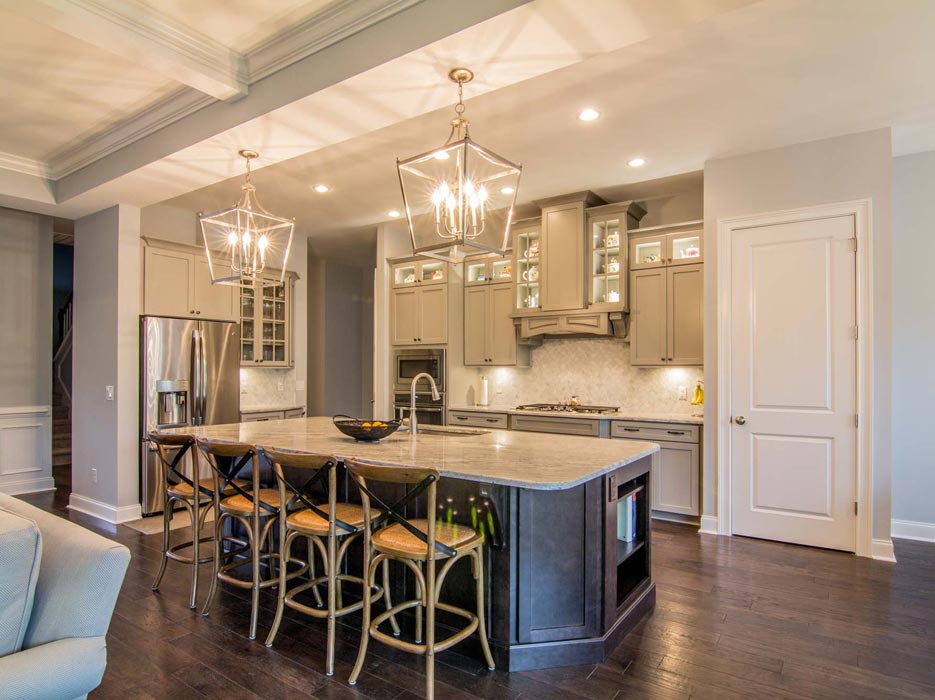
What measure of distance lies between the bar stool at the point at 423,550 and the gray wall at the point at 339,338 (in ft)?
20.8

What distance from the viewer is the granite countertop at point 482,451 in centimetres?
220

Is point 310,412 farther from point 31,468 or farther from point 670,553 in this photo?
point 670,553

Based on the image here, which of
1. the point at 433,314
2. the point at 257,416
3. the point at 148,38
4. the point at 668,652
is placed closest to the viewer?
the point at 668,652

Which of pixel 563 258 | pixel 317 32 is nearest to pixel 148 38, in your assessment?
pixel 317 32

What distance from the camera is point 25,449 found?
584cm

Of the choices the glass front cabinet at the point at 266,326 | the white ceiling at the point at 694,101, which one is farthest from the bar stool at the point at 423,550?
the glass front cabinet at the point at 266,326

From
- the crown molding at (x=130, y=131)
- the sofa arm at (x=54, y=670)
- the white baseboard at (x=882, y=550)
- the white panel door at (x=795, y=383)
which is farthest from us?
the white panel door at (x=795, y=383)

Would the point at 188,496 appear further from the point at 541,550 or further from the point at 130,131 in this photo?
the point at 130,131

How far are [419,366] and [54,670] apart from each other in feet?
15.7

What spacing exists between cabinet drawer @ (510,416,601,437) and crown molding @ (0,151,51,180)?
450 cm

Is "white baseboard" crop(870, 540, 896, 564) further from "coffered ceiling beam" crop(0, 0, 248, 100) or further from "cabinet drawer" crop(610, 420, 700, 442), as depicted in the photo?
"coffered ceiling beam" crop(0, 0, 248, 100)

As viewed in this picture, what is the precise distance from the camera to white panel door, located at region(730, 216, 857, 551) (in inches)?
153

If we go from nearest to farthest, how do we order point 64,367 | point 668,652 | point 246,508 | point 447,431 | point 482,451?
point 668,652 → point 482,451 → point 246,508 → point 447,431 → point 64,367

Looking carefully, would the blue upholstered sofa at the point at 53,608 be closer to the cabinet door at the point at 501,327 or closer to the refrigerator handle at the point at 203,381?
the refrigerator handle at the point at 203,381
